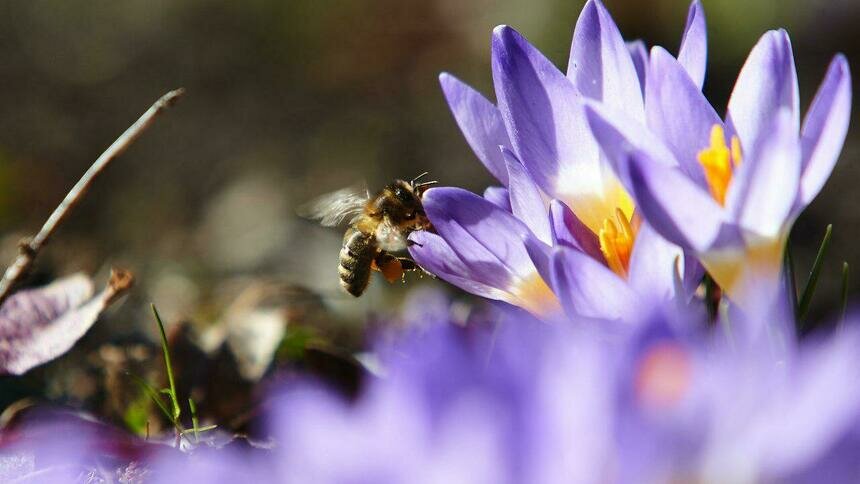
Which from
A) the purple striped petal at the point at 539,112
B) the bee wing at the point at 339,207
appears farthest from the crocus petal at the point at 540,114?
the bee wing at the point at 339,207

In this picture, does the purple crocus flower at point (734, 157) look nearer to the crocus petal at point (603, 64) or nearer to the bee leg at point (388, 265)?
the crocus petal at point (603, 64)

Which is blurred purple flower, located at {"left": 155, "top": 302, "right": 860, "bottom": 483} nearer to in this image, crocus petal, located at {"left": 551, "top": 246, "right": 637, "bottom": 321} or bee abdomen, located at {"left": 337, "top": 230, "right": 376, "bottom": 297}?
crocus petal, located at {"left": 551, "top": 246, "right": 637, "bottom": 321}

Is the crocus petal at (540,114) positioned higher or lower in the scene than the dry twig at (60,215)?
higher

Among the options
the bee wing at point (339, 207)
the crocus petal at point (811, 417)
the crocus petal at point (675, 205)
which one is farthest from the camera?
the bee wing at point (339, 207)

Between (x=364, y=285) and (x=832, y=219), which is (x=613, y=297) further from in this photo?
(x=832, y=219)

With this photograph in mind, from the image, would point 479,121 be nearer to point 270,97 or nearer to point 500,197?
point 500,197

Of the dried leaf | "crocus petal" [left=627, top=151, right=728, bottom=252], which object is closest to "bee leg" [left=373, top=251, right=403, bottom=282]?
the dried leaf

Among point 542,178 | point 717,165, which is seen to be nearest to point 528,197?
point 542,178
